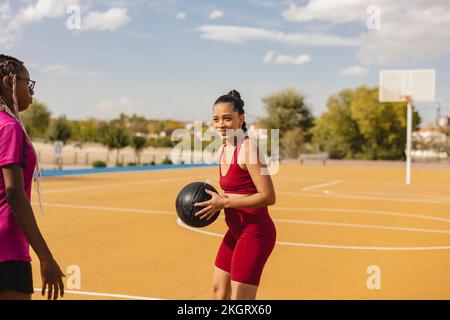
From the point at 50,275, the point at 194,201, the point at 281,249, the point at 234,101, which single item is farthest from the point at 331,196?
the point at 50,275

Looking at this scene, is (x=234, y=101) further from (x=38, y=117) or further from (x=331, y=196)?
(x=38, y=117)

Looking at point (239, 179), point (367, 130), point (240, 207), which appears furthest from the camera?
point (367, 130)

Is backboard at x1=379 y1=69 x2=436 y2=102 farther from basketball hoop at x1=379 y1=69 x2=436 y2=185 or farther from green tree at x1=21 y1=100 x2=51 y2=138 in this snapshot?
green tree at x1=21 y1=100 x2=51 y2=138

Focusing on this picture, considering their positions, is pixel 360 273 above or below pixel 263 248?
below

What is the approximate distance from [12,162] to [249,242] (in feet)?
6.11

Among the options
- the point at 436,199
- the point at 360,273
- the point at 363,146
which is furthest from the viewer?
the point at 363,146

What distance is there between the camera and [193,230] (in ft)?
35.6

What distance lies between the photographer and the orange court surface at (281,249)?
6551mm

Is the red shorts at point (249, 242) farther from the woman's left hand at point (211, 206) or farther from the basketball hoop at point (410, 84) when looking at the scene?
the basketball hoop at point (410, 84)

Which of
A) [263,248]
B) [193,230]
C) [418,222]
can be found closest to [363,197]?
[418,222]

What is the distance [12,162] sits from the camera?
2.68 meters

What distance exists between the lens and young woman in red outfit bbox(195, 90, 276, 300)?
3900mm
